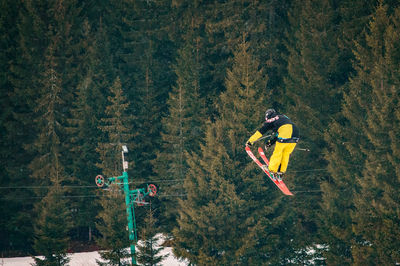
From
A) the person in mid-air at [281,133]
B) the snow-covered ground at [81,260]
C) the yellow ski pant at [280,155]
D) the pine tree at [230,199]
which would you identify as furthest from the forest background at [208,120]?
the person in mid-air at [281,133]

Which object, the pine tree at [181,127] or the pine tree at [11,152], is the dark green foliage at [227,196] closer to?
the pine tree at [181,127]

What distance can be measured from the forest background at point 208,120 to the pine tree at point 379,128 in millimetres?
84

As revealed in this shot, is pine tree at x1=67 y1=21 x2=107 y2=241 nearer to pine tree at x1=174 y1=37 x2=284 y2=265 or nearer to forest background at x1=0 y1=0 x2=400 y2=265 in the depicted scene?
forest background at x1=0 y1=0 x2=400 y2=265

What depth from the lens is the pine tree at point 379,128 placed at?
106 ft

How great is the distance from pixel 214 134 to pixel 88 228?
49.3 feet

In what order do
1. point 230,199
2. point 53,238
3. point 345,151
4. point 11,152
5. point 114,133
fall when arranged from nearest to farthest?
point 53,238, point 230,199, point 345,151, point 114,133, point 11,152

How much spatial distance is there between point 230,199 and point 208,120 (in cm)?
499

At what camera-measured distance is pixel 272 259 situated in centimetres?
3319

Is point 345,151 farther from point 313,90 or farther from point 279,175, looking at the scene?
point 279,175

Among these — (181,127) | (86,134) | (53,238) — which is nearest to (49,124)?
(86,134)

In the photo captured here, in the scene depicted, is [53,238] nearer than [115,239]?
No

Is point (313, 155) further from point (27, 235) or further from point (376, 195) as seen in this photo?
point (27, 235)

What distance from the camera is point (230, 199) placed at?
107 feet

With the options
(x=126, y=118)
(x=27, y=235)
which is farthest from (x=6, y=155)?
(x=126, y=118)
